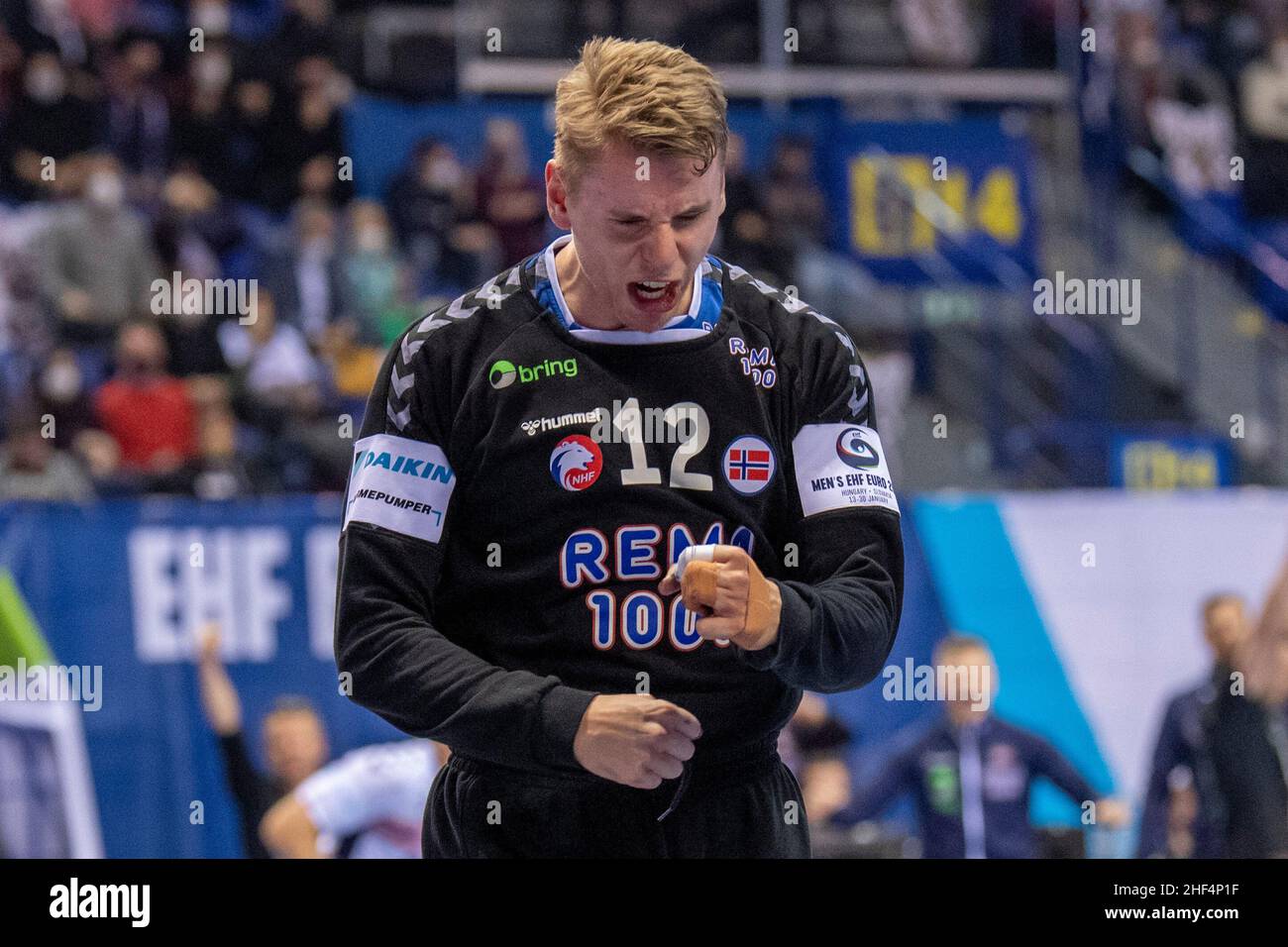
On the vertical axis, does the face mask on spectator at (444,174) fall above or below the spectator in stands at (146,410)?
above

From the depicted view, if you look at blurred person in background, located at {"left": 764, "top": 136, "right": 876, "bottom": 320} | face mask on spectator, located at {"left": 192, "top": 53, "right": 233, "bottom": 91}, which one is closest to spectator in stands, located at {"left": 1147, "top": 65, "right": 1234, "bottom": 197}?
blurred person in background, located at {"left": 764, "top": 136, "right": 876, "bottom": 320}

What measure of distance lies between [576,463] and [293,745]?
15.7 feet

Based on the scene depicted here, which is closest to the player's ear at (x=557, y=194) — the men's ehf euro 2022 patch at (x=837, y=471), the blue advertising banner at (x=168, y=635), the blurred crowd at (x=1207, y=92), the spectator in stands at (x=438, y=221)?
the men's ehf euro 2022 patch at (x=837, y=471)

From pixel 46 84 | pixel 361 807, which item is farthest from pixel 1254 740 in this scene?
pixel 46 84

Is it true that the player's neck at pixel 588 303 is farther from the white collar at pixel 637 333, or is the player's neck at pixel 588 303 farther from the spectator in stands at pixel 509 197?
the spectator in stands at pixel 509 197

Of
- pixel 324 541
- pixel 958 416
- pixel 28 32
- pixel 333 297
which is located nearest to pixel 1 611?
pixel 324 541

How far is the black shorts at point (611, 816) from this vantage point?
8.32 feet

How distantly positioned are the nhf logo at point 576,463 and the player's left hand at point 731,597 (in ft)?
0.82

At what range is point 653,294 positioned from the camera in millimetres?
2479

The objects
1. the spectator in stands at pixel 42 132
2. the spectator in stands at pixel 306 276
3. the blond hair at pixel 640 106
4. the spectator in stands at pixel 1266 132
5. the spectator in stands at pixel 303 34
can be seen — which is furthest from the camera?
the spectator in stands at pixel 1266 132

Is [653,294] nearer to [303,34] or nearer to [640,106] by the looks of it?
[640,106]

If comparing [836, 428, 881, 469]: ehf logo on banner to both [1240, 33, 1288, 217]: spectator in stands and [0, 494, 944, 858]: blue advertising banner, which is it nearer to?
[0, 494, 944, 858]: blue advertising banner

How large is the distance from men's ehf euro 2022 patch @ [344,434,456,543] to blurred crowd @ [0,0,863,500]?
5.53 meters

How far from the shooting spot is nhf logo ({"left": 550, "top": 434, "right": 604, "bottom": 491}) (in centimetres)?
249
